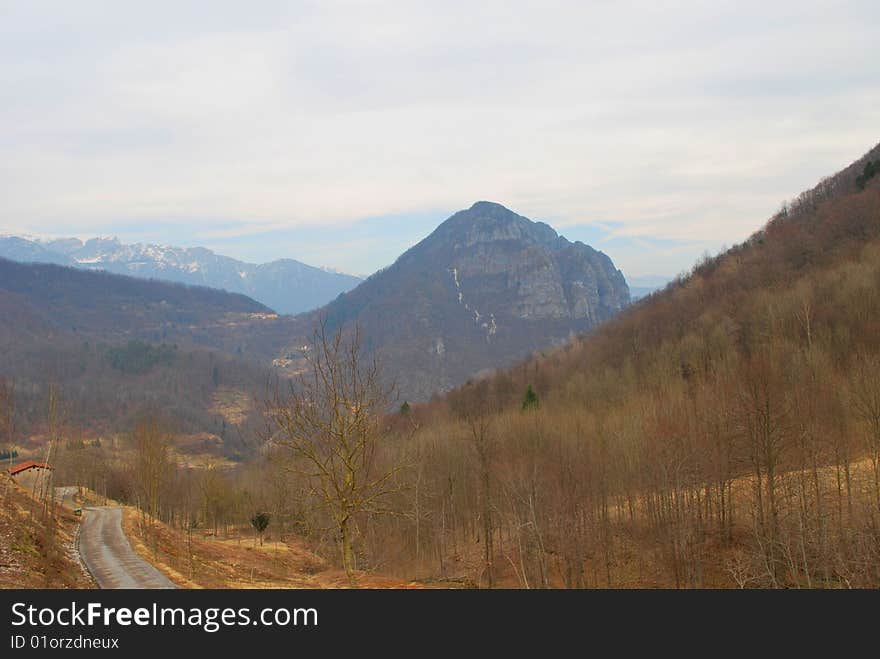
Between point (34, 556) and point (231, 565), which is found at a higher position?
point (34, 556)

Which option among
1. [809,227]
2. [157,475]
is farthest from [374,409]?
[809,227]

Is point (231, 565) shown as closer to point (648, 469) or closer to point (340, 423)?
point (340, 423)

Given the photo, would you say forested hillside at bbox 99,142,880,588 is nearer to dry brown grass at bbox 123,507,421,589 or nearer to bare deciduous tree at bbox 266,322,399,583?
bare deciduous tree at bbox 266,322,399,583

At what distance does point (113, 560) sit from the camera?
26.0 m

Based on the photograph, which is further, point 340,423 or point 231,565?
point 231,565

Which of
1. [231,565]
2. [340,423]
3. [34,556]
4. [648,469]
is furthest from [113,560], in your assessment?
[648,469]

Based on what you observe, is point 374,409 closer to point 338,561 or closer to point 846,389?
point 338,561

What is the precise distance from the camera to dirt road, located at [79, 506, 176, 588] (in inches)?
837

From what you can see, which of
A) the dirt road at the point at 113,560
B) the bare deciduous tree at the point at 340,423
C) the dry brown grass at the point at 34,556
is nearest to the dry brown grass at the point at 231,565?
the dirt road at the point at 113,560

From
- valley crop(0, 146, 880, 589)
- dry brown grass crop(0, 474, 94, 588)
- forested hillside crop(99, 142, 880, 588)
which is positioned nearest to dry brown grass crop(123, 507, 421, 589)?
valley crop(0, 146, 880, 589)

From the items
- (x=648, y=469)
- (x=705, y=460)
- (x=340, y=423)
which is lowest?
(x=648, y=469)

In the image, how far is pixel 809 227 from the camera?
3927 inches

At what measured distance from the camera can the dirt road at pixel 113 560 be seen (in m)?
21.3
